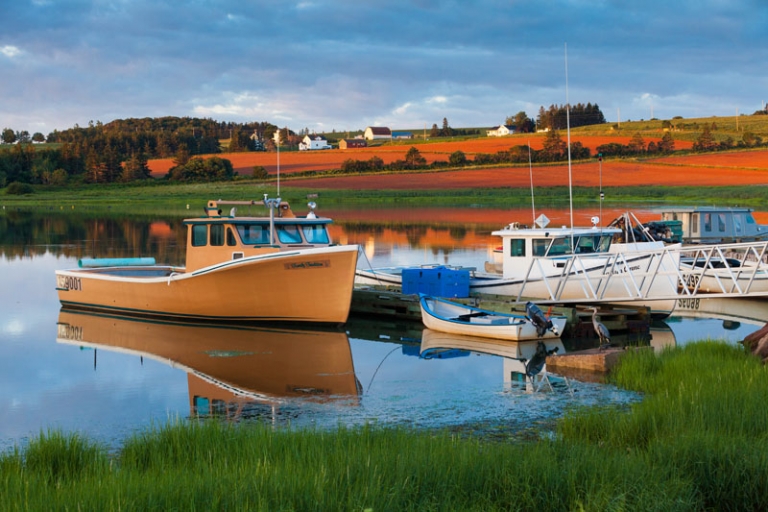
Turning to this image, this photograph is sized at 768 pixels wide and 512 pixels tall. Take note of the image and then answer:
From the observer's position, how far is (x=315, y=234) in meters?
25.4

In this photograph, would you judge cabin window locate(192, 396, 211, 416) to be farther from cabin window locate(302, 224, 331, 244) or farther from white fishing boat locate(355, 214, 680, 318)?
white fishing boat locate(355, 214, 680, 318)

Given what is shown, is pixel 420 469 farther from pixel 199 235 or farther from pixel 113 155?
pixel 113 155

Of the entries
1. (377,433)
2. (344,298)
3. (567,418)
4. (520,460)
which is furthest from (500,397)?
(344,298)

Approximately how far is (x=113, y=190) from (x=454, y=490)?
121 m

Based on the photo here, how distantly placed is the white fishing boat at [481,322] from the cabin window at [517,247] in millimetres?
3196

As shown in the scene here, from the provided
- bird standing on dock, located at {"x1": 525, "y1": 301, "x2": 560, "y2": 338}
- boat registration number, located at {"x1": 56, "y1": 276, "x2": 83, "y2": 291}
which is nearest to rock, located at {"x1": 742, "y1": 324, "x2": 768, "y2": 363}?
bird standing on dock, located at {"x1": 525, "y1": 301, "x2": 560, "y2": 338}

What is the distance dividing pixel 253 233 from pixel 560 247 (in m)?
7.87

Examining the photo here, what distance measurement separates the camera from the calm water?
14.3 m

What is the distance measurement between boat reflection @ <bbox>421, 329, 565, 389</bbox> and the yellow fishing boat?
261 centimetres

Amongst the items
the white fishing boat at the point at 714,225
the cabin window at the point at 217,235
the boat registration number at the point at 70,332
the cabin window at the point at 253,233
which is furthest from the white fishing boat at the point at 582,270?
the white fishing boat at the point at 714,225

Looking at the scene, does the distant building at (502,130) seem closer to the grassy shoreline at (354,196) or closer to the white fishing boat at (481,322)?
the grassy shoreline at (354,196)

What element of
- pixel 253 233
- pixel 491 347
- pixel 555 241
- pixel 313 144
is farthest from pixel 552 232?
pixel 313 144

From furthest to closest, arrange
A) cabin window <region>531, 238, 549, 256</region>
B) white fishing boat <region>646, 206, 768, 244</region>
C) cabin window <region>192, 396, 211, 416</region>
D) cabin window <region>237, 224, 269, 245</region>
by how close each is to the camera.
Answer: white fishing boat <region>646, 206, 768, 244</region> → cabin window <region>531, 238, 549, 256</region> → cabin window <region>237, 224, 269, 245</region> → cabin window <region>192, 396, 211, 416</region>

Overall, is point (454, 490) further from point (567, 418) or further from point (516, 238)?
point (516, 238)
